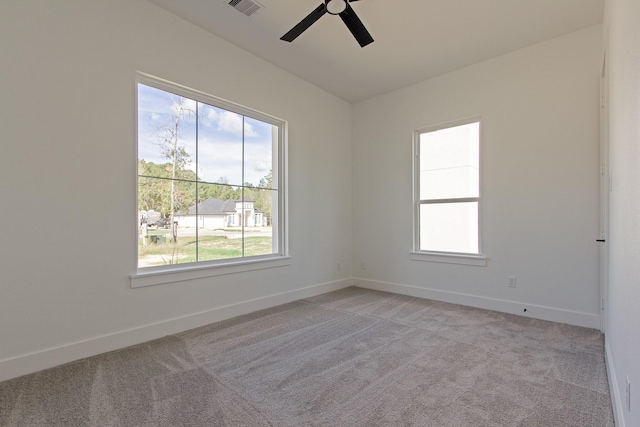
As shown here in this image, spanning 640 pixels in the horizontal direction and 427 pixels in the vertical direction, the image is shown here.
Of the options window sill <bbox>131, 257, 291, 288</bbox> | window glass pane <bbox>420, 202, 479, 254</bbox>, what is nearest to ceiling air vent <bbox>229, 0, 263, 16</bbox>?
window sill <bbox>131, 257, 291, 288</bbox>

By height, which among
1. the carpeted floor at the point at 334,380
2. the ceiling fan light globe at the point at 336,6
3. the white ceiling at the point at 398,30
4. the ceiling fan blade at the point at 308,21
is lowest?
the carpeted floor at the point at 334,380

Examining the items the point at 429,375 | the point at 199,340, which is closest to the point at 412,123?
the point at 429,375

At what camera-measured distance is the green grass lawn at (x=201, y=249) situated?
2896 mm

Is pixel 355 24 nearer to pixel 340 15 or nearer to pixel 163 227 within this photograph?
pixel 340 15

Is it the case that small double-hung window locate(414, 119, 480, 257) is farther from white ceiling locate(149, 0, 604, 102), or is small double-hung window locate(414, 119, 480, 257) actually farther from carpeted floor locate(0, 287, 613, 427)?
carpeted floor locate(0, 287, 613, 427)

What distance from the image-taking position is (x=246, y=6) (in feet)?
9.02

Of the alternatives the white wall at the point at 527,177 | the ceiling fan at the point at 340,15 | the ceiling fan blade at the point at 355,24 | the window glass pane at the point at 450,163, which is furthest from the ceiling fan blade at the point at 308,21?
the window glass pane at the point at 450,163

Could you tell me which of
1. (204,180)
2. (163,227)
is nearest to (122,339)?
(163,227)

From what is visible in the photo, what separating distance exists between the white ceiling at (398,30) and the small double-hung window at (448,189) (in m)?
0.87

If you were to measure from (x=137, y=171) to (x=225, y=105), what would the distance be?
127cm

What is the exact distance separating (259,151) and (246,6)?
1.58m

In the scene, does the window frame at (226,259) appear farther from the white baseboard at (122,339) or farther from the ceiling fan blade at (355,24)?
the ceiling fan blade at (355,24)

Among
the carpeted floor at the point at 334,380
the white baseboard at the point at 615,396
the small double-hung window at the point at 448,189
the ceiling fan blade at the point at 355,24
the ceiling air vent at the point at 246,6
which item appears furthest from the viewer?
the small double-hung window at the point at 448,189

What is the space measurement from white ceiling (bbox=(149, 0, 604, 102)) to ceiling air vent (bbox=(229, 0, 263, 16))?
0.08 meters
